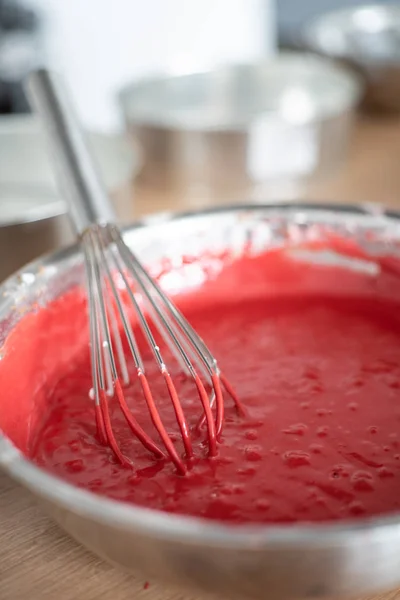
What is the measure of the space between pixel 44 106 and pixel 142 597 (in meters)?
0.46

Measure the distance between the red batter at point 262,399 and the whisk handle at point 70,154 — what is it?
3.6 inches

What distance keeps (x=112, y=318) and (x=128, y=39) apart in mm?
1076

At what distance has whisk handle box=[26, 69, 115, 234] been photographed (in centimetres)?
73

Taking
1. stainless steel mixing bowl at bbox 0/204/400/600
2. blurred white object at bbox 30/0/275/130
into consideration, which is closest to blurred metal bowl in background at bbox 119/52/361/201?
blurred white object at bbox 30/0/275/130

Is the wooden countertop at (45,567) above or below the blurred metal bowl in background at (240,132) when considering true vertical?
below

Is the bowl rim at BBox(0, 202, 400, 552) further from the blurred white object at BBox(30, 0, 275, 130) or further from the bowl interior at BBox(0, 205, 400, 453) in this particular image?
the blurred white object at BBox(30, 0, 275, 130)

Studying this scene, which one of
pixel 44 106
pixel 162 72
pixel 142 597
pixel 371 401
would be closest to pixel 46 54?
pixel 162 72

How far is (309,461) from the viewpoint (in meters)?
0.62

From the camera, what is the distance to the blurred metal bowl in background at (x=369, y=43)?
1.41 meters

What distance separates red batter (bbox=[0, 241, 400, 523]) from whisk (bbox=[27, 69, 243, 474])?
2cm

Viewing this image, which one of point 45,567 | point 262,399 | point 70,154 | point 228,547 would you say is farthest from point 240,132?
point 228,547

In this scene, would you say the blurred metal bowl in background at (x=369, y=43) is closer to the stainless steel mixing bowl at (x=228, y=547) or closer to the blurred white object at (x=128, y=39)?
the blurred white object at (x=128, y=39)

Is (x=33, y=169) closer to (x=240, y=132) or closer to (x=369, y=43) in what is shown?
(x=240, y=132)

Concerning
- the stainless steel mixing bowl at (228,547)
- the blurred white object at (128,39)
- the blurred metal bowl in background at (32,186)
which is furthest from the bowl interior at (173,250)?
the blurred white object at (128,39)
